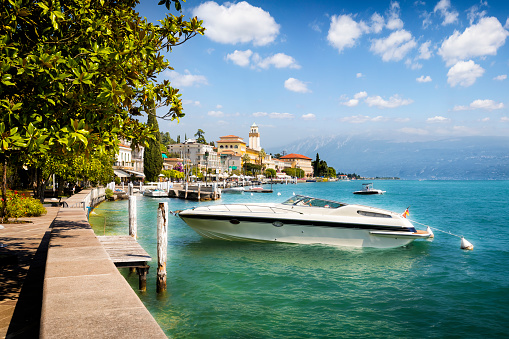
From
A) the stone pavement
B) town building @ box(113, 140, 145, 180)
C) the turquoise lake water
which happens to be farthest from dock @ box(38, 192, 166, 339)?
town building @ box(113, 140, 145, 180)

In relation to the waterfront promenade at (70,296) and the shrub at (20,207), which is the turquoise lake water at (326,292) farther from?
the shrub at (20,207)

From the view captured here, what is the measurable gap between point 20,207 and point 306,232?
48.3ft

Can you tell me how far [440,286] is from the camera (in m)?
14.0

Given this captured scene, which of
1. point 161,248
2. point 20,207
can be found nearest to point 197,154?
point 20,207

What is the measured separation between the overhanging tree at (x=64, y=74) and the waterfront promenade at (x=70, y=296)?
205 cm

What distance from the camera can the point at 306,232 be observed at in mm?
18641

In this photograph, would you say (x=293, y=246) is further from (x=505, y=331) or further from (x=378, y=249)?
(x=505, y=331)

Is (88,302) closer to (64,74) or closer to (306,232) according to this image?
(64,74)

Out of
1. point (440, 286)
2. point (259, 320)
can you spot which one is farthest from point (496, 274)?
point (259, 320)

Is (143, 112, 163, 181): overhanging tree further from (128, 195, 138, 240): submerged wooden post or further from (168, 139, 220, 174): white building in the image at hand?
(128, 195, 138, 240): submerged wooden post

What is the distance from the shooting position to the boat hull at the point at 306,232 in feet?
60.5

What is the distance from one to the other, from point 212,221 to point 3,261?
1034cm

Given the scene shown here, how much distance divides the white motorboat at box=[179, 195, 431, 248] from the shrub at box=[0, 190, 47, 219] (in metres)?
8.35

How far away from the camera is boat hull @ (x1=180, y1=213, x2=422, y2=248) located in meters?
18.5
